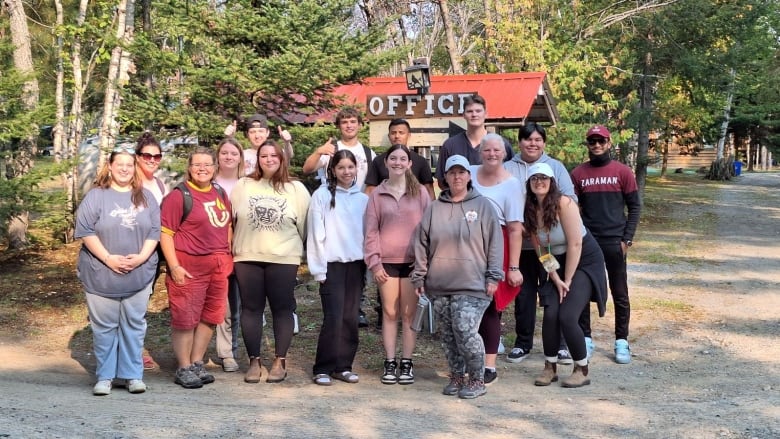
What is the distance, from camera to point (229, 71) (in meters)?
8.98

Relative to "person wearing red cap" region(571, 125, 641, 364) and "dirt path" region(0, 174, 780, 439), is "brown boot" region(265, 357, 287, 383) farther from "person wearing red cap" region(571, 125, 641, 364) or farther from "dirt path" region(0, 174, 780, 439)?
"person wearing red cap" region(571, 125, 641, 364)

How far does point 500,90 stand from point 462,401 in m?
8.83

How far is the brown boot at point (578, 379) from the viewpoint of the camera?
5723 mm

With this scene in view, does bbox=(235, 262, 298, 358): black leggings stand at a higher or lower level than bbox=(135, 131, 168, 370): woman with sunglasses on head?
lower

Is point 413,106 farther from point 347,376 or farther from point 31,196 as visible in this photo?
point 31,196

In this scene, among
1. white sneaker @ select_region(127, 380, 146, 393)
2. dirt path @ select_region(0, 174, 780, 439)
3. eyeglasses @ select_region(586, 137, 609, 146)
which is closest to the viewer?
dirt path @ select_region(0, 174, 780, 439)

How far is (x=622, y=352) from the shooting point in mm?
6590

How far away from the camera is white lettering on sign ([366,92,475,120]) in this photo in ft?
29.5

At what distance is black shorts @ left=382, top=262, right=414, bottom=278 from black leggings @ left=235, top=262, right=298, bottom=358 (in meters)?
0.68

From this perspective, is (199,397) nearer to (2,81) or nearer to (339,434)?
(339,434)

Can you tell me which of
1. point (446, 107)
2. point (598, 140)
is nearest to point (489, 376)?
point (598, 140)

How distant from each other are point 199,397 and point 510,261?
2.41 metres

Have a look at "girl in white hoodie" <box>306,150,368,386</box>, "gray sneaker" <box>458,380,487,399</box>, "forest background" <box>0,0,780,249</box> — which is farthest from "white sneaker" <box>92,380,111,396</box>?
"forest background" <box>0,0,780,249</box>

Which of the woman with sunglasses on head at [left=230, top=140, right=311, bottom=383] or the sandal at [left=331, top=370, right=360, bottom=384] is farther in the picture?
the sandal at [left=331, top=370, right=360, bottom=384]
